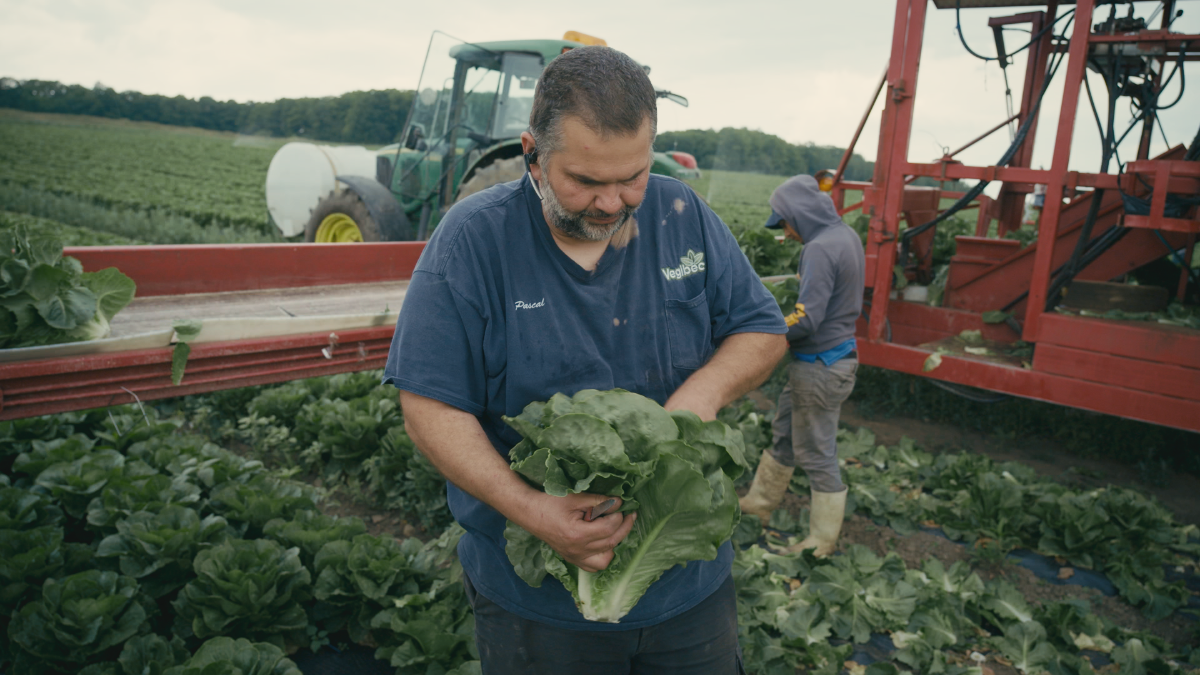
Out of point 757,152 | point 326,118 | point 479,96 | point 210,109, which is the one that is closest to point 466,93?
point 479,96

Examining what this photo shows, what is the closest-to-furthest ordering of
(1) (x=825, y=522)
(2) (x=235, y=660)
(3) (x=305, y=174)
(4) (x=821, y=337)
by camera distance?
(2) (x=235, y=660), (4) (x=821, y=337), (1) (x=825, y=522), (3) (x=305, y=174)

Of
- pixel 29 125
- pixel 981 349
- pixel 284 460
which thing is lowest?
pixel 284 460

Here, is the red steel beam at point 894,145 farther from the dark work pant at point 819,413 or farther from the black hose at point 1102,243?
the dark work pant at point 819,413

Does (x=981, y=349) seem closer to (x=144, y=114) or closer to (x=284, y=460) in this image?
(x=284, y=460)

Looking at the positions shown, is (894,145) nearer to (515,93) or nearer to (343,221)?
(515,93)

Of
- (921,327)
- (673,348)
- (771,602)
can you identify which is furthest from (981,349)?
(673,348)

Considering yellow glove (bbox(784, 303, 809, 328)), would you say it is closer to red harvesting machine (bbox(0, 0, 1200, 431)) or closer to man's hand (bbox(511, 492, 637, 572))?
red harvesting machine (bbox(0, 0, 1200, 431))

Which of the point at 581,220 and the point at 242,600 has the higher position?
the point at 581,220

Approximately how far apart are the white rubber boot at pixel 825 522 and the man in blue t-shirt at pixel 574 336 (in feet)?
9.25

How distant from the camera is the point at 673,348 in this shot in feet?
6.27

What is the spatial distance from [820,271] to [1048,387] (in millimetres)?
2126

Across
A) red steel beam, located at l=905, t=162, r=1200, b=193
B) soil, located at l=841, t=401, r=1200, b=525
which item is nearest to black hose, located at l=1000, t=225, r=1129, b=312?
red steel beam, located at l=905, t=162, r=1200, b=193

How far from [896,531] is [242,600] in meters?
4.12

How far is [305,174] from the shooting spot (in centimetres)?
1145
